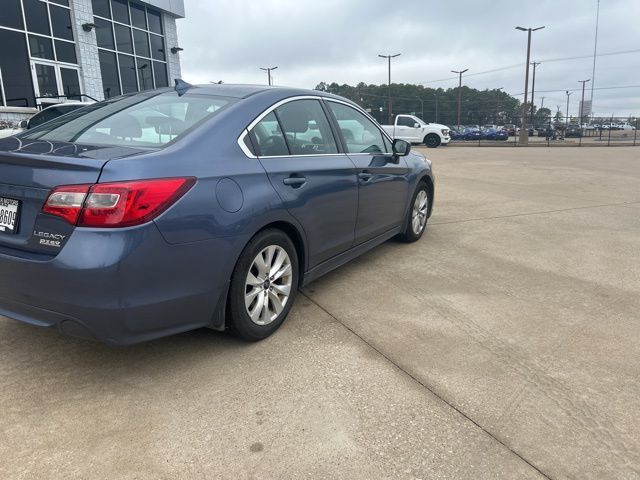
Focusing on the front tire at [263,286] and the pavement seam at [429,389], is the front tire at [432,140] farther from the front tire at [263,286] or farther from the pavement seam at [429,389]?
the front tire at [263,286]

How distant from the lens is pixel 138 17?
2219 centimetres

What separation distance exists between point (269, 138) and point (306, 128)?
529mm

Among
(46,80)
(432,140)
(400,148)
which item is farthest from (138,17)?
(400,148)

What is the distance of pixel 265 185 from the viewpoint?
302 cm

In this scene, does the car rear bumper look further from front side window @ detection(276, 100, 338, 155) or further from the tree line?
the tree line

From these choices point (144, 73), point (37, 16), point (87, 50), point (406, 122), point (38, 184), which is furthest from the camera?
point (406, 122)

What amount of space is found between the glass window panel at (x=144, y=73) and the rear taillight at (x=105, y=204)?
2171cm

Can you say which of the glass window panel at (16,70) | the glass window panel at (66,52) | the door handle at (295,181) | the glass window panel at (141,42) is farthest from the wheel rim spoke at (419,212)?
the glass window panel at (141,42)

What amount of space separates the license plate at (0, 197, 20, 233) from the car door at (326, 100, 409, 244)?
2.37 meters

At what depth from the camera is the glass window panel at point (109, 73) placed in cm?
1995

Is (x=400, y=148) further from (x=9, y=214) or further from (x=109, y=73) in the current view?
(x=109, y=73)

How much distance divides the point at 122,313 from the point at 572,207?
7.55 meters

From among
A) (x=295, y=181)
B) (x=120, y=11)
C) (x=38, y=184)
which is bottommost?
(x=295, y=181)

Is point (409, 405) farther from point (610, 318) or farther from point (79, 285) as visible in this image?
point (610, 318)
